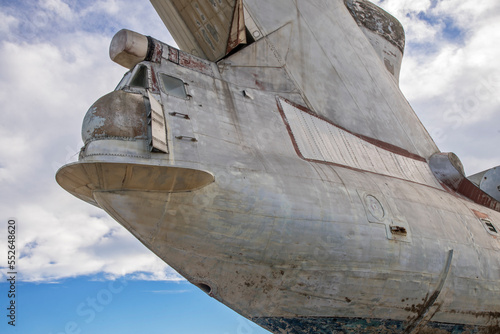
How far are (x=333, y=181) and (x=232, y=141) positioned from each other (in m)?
1.84

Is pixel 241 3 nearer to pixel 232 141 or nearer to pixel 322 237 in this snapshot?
pixel 232 141

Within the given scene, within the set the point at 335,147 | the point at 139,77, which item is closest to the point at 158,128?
the point at 139,77

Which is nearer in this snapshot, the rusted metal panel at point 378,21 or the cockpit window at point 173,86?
the cockpit window at point 173,86

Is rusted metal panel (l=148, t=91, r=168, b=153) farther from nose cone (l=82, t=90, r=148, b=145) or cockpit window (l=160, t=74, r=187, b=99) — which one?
cockpit window (l=160, t=74, r=187, b=99)

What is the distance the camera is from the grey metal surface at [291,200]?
6.21 meters

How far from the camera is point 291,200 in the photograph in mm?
6750

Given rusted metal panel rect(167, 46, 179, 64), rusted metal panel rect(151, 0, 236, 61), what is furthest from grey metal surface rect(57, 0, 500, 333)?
rusted metal panel rect(151, 0, 236, 61)

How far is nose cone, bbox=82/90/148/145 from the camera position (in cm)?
607

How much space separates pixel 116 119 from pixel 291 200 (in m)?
2.78

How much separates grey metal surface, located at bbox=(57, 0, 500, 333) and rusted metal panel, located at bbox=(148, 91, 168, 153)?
14cm

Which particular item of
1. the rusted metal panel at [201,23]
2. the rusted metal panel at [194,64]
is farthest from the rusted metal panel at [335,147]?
the rusted metal panel at [201,23]

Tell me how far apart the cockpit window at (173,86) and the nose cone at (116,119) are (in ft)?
2.91

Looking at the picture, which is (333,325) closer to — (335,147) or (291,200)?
(291,200)

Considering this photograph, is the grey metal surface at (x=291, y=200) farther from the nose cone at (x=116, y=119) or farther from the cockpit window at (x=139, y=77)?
the cockpit window at (x=139, y=77)
